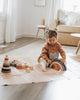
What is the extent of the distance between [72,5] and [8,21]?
2.25 metres

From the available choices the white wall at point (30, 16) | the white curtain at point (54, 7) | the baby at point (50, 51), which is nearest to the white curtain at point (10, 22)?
the white wall at point (30, 16)

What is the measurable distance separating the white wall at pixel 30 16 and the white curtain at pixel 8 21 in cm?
103

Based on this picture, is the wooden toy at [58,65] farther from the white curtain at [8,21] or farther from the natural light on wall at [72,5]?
the natural light on wall at [72,5]

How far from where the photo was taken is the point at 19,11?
5.43 meters

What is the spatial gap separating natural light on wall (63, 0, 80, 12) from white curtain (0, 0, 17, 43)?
1.84 m

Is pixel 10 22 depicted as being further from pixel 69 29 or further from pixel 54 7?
pixel 54 7

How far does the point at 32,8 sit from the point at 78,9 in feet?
4.75

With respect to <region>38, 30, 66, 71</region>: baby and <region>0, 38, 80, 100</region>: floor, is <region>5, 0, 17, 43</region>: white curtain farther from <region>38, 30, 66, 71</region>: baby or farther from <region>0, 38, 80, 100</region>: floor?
<region>0, 38, 80, 100</region>: floor

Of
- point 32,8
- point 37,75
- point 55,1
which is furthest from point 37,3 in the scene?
point 37,75

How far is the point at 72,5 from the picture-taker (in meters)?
5.62

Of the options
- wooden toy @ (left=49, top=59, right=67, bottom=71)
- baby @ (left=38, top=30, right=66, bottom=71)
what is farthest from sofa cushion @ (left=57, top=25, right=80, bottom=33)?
wooden toy @ (left=49, top=59, right=67, bottom=71)

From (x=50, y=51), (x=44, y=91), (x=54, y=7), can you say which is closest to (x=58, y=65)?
(x=50, y=51)

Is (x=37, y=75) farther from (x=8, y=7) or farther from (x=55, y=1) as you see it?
(x=55, y=1)

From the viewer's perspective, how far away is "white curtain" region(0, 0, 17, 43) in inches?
171
